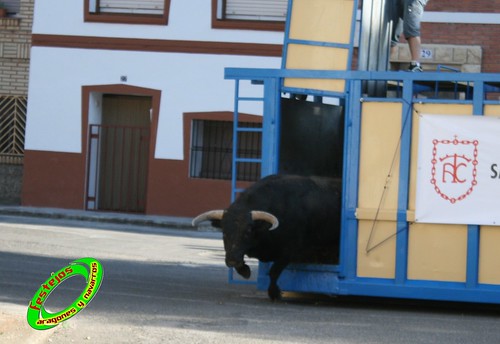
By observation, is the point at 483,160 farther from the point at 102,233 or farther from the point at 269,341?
the point at 102,233

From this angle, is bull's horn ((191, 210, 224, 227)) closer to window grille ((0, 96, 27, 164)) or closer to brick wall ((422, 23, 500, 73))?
brick wall ((422, 23, 500, 73))

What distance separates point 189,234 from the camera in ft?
76.0

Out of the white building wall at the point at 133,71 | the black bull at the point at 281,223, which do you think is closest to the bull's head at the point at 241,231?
the black bull at the point at 281,223

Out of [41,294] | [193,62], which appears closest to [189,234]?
[193,62]

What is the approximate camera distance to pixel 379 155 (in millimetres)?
12383

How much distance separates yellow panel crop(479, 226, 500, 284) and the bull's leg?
1.92 metres

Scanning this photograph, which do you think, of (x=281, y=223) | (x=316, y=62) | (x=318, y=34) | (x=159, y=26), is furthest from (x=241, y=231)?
(x=159, y=26)

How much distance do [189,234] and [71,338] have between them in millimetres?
13472

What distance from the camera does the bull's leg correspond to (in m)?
12.4

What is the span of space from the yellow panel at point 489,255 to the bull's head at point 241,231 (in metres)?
2.01

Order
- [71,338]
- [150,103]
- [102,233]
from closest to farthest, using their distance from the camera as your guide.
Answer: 1. [71,338]
2. [102,233]
3. [150,103]

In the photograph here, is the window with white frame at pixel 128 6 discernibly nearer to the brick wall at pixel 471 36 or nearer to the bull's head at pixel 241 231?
the brick wall at pixel 471 36

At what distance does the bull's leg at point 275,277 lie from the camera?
40.6 ft

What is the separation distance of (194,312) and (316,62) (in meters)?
3.13
